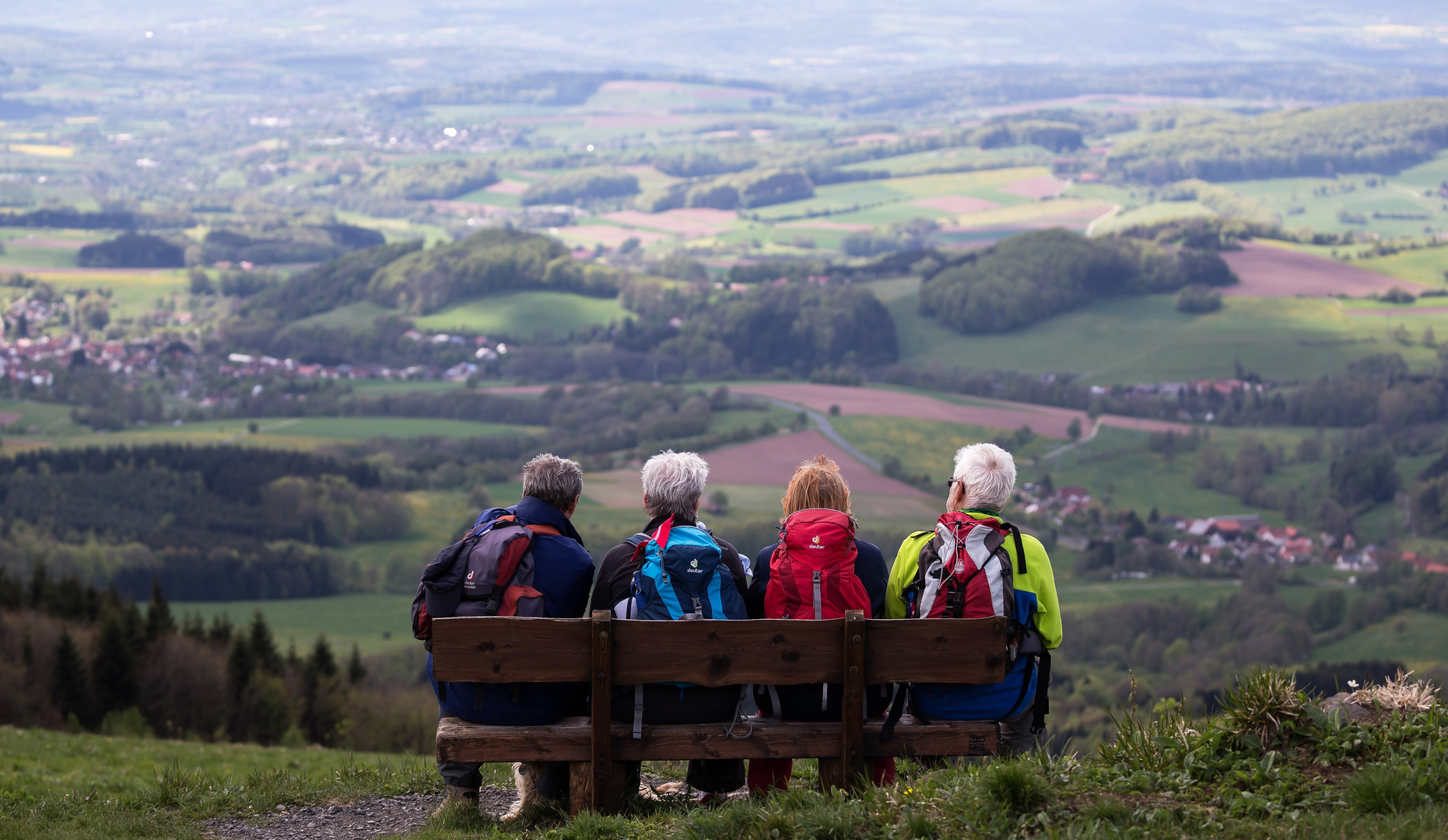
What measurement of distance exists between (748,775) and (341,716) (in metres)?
32.2

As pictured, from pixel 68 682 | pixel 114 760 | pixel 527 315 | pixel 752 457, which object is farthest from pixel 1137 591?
pixel 527 315

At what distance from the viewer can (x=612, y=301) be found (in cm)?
15388

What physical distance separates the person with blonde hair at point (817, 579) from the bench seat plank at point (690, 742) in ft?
0.43

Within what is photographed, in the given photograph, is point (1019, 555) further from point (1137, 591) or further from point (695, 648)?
point (1137, 591)

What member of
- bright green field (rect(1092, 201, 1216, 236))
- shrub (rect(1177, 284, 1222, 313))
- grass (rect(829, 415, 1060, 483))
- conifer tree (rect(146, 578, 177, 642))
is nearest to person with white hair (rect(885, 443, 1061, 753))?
conifer tree (rect(146, 578, 177, 642))

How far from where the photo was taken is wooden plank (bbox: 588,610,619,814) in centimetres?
544

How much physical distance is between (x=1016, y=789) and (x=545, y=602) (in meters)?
2.43

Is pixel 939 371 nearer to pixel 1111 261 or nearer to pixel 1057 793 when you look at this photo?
pixel 1111 261

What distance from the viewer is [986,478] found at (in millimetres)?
5883

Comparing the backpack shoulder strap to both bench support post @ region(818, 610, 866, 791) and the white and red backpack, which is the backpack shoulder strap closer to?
the white and red backpack

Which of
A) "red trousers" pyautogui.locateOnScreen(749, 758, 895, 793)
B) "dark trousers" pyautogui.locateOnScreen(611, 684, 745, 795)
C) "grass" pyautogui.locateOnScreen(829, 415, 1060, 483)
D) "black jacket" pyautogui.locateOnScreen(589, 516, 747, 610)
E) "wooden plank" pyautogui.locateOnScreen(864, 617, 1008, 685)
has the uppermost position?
"black jacket" pyautogui.locateOnScreen(589, 516, 747, 610)

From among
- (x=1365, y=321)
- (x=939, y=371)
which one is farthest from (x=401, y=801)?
(x=1365, y=321)

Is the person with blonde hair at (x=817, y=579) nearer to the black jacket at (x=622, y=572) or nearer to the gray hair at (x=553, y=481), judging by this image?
the black jacket at (x=622, y=572)

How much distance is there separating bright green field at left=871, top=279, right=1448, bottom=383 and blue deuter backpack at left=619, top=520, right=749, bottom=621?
117881mm
